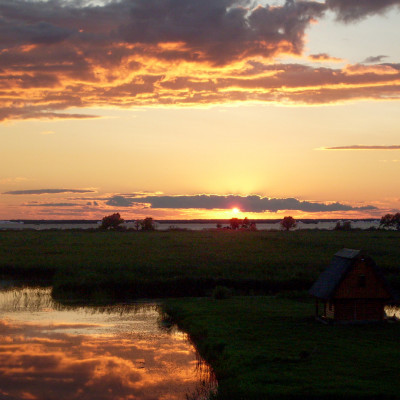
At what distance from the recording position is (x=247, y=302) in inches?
1678

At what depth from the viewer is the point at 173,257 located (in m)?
72.3

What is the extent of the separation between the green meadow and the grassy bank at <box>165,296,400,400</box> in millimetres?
44

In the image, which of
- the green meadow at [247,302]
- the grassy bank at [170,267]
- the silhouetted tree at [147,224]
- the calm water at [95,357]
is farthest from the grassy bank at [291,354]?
the silhouetted tree at [147,224]

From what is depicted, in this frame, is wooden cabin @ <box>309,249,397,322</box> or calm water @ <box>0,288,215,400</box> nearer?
calm water @ <box>0,288,215,400</box>

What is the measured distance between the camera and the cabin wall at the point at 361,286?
32.6m

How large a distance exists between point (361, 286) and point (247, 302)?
37.8 ft

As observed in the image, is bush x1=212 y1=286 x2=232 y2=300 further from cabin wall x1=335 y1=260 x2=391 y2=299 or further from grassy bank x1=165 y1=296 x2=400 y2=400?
cabin wall x1=335 y1=260 x2=391 y2=299

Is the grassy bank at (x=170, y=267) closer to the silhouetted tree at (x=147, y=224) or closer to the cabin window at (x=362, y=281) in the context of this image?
the cabin window at (x=362, y=281)

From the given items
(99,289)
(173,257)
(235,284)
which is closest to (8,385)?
(99,289)

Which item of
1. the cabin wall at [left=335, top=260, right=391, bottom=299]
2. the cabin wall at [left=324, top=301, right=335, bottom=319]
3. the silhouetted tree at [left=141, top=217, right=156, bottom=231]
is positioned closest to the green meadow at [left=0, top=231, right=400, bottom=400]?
the cabin wall at [left=324, top=301, right=335, bottom=319]

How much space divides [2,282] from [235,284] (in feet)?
74.5

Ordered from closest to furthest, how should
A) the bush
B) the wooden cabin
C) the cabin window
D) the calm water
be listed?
the calm water → the wooden cabin → the cabin window → the bush

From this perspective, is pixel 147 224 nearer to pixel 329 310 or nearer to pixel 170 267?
pixel 170 267

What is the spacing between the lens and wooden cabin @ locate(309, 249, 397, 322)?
32.5 metres
